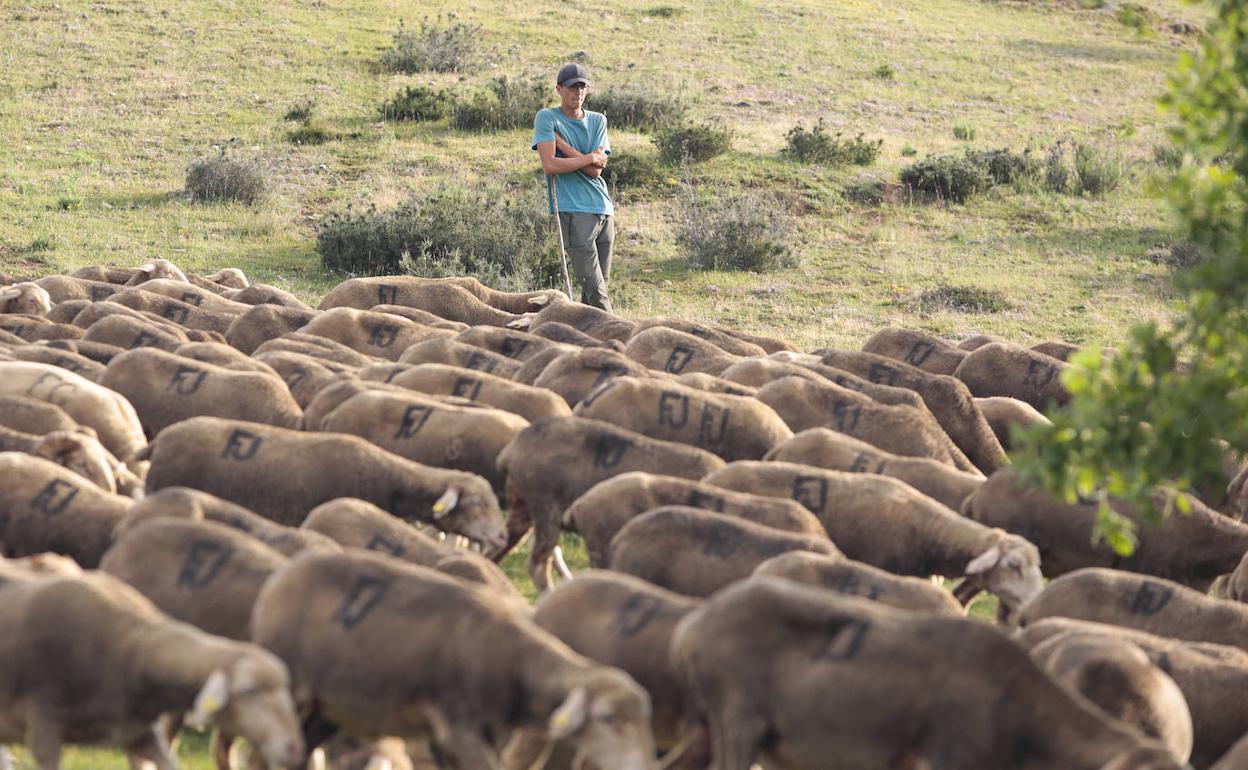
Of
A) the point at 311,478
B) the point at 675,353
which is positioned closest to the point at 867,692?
the point at 311,478

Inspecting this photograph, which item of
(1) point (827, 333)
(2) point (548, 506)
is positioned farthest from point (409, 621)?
(1) point (827, 333)

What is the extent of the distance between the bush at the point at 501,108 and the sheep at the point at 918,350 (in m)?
16.5

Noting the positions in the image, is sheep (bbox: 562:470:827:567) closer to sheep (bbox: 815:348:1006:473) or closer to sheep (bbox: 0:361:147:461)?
sheep (bbox: 815:348:1006:473)

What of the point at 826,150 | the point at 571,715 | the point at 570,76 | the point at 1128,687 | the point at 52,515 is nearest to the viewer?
the point at 571,715

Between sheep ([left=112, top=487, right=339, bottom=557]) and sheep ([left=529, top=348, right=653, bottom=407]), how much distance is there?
405cm

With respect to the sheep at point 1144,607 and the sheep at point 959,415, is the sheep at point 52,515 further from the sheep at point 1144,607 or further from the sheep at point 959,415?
the sheep at point 959,415

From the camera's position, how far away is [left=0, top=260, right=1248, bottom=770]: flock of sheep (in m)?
6.55

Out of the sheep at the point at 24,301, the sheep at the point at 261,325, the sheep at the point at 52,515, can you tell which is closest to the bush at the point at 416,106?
the sheep at the point at 24,301

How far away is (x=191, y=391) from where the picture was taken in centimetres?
1153

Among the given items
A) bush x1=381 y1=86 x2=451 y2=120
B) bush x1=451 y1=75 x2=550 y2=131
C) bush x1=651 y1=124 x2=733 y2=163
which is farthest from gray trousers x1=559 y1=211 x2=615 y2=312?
bush x1=381 y1=86 x2=451 y2=120

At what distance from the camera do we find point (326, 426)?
10883 mm

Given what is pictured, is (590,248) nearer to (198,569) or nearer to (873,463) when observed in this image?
(873,463)

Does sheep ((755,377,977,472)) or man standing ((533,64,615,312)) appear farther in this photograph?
man standing ((533,64,615,312))

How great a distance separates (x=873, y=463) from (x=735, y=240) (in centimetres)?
1273
